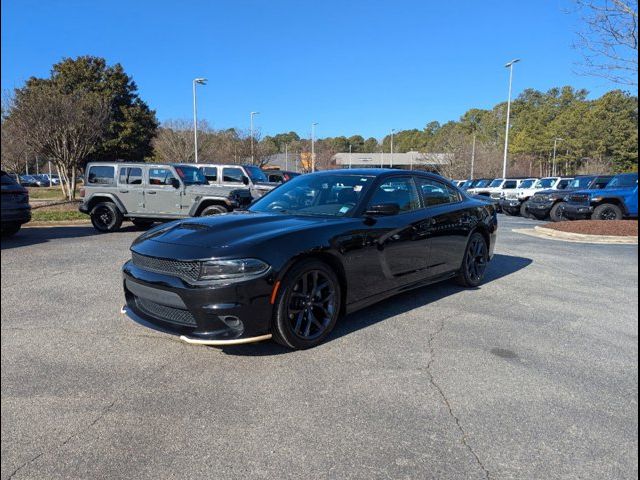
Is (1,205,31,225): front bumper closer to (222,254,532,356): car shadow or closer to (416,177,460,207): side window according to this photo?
(222,254,532,356): car shadow

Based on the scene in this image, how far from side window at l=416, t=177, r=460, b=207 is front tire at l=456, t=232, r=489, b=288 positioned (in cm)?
→ 61

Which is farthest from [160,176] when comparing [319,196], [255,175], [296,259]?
[296,259]

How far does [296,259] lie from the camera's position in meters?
3.50

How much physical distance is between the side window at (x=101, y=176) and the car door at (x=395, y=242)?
892cm

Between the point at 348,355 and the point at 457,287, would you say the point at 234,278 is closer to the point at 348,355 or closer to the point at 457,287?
the point at 348,355

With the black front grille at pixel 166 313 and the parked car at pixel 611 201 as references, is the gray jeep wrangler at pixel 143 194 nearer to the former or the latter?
the black front grille at pixel 166 313

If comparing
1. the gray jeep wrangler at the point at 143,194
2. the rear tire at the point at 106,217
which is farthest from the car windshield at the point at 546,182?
the rear tire at the point at 106,217

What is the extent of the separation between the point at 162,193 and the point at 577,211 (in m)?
12.2

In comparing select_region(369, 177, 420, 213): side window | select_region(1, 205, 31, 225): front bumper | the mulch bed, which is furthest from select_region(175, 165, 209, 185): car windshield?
the mulch bed

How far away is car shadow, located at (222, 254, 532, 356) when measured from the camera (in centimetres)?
362

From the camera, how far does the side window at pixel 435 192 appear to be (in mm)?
5102

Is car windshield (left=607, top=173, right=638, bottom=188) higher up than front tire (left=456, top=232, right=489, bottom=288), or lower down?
higher up

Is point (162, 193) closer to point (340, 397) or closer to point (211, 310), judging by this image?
point (211, 310)

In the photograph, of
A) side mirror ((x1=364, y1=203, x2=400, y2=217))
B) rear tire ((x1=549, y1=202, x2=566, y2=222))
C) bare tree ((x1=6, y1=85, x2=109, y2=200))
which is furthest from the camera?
bare tree ((x1=6, y1=85, x2=109, y2=200))
